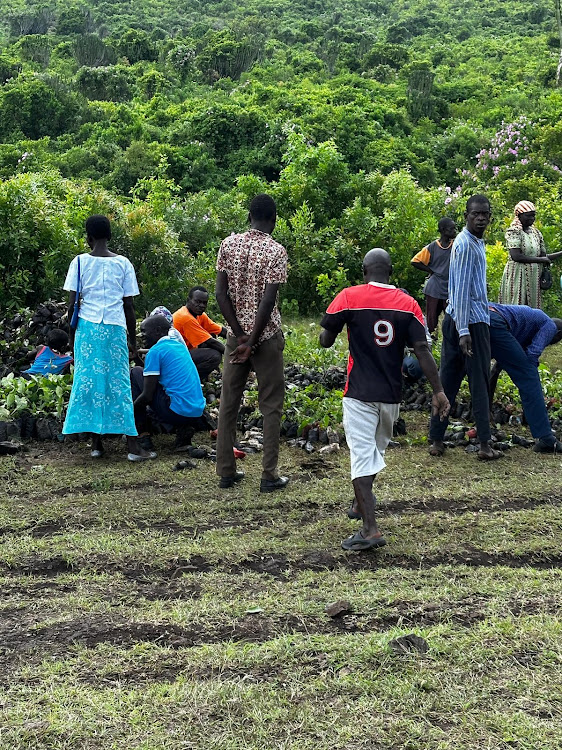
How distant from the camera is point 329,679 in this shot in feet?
10.7

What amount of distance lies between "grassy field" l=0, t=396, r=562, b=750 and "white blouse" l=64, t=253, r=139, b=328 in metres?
1.23

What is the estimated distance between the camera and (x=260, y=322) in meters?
5.85

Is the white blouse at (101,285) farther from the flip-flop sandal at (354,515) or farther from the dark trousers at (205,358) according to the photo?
the flip-flop sandal at (354,515)

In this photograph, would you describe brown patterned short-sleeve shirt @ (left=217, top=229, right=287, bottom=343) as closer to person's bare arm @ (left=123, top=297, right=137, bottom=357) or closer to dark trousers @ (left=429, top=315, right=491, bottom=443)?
person's bare arm @ (left=123, top=297, right=137, bottom=357)

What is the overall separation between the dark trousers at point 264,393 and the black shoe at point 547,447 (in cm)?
231

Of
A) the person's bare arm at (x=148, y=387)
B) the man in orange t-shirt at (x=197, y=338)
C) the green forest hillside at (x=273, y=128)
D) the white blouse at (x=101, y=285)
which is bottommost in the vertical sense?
the person's bare arm at (x=148, y=387)

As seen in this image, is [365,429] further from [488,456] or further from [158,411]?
[158,411]

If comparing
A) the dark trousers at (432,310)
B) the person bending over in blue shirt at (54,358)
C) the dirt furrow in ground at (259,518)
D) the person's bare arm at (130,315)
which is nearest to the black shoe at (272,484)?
the dirt furrow in ground at (259,518)

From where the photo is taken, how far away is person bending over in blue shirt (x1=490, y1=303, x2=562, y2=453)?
23.2 feet

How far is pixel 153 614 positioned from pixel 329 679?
100cm

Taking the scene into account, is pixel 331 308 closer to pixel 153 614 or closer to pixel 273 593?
pixel 273 593

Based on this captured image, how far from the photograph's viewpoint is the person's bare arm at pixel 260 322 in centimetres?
585

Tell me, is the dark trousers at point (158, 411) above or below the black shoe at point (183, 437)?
above

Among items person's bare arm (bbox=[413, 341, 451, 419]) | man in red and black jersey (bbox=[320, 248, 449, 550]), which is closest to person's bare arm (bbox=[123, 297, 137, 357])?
man in red and black jersey (bbox=[320, 248, 449, 550])
